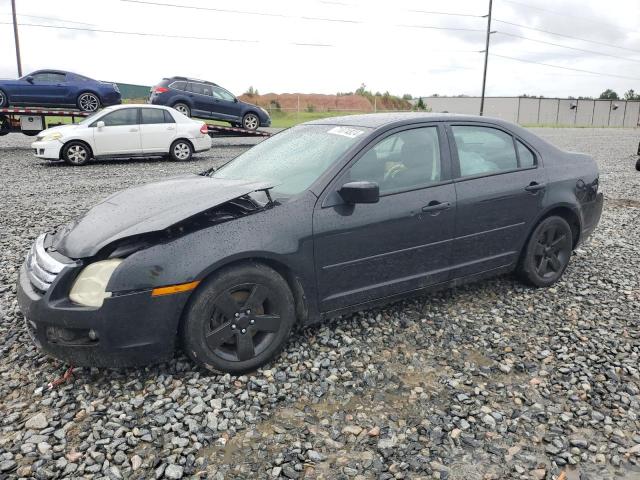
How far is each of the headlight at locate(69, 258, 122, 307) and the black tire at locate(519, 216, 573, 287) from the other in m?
3.41

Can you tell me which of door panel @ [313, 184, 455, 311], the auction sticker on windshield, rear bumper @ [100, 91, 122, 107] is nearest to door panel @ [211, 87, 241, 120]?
rear bumper @ [100, 91, 122, 107]

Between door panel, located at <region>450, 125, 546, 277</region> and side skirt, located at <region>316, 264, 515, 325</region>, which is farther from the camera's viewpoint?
door panel, located at <region>450, 125, 546, 277</region>

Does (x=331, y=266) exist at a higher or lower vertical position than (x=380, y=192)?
lower

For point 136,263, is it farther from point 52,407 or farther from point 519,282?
point 519,282

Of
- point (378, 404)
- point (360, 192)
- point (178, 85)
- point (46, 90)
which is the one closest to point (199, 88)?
point (178, 85)

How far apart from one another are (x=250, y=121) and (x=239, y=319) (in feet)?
55.0

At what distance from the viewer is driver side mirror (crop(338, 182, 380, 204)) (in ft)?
10.8

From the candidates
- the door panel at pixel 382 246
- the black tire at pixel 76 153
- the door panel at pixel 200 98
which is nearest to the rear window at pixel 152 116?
the black tire at pixel 76 153

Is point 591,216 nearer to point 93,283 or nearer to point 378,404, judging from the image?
point 378,404

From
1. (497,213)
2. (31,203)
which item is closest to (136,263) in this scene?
(497,213)

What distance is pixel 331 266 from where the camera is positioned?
3418 mm

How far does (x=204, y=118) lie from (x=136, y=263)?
16.4 meters

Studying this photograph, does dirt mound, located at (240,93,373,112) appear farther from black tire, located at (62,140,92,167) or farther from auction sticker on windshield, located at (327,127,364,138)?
auction sticker on windshield, located at (327,127,364,138)

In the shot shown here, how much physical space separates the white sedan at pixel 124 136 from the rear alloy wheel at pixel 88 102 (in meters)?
3.27
